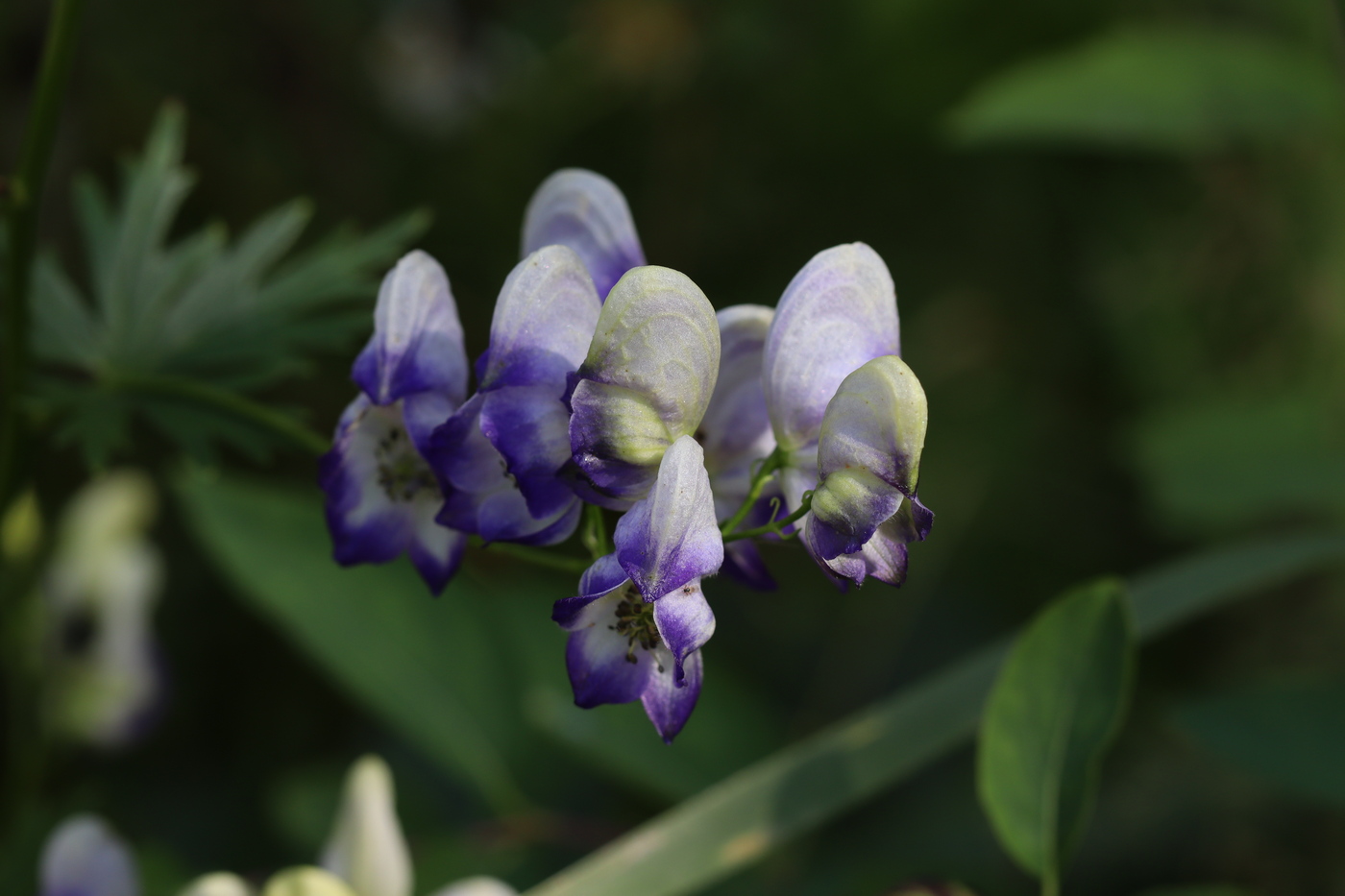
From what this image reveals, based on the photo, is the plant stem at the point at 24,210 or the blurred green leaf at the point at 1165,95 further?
the blurred green leaf at the point at 1165,95


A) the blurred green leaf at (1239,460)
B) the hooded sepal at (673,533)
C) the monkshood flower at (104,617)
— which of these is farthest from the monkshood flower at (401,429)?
the blurred green leaf at (1239,460)

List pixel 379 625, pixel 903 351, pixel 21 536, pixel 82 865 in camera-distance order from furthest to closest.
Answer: pixel 903 351 → pixel 379 625 → pixel 21 536 → pixel 82 865

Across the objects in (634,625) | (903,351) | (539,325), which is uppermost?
(539,325)

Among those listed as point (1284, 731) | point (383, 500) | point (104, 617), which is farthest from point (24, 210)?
point (1284, 731)

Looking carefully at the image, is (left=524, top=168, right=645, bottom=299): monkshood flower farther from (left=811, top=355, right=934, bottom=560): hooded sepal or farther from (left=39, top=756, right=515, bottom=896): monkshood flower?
(left=39, top=756, right=515, bottom=896): monkshood flower

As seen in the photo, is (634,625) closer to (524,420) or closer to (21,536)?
(524,420)

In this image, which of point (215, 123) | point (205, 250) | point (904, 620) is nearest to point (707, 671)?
point (904, 620)

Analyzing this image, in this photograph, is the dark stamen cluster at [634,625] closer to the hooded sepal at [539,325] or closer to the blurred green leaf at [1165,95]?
the hooded sepal at [539,325]
